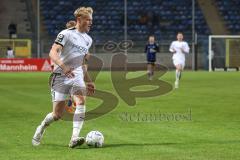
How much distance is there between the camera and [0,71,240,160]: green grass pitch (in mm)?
10492

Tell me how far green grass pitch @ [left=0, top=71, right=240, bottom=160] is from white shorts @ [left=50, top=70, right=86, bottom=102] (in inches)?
32.9

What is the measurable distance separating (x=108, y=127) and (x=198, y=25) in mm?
44918

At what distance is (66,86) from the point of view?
11.5 meters

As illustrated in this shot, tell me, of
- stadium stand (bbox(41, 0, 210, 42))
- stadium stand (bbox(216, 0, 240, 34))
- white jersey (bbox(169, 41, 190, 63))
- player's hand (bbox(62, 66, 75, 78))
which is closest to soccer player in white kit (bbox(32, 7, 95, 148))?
player's hand (bbox(62, 66, 75, 78))

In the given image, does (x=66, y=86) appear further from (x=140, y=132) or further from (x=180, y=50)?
(x=180, y=50)

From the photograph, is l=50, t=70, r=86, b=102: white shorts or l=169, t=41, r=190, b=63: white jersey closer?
l=50, t=70, r=86, b=102: white shorts

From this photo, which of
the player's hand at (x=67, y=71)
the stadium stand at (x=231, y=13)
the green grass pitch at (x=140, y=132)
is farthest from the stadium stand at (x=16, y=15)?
the player's hand at (x=67, y=71)

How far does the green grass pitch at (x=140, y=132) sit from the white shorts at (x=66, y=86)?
0.84 meters

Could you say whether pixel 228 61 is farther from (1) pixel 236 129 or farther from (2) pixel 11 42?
(1) pixel 236 129

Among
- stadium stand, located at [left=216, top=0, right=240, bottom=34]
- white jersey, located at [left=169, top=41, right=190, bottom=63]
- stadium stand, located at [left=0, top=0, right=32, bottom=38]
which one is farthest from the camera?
stadium stand, located at [left=216, top=0, right=240, bottom=34]

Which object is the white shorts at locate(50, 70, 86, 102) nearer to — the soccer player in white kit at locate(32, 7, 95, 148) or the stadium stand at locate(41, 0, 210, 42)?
the soccer player in white kit at locate(32, 7, 95, 148)

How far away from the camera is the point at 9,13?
57.3m

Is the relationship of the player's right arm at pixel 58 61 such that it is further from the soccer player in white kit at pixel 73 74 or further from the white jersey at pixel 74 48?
the white jersey at pixel 74 48

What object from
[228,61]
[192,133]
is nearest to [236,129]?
[192,133]
